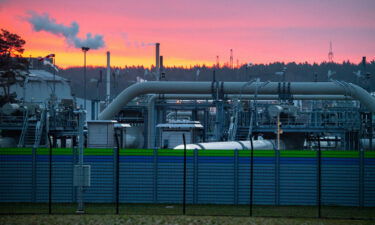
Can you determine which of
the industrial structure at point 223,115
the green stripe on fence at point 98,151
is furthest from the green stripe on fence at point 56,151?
the industrial structure at point 223,115

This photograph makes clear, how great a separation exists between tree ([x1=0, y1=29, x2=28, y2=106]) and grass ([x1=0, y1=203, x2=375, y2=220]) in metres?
57.9

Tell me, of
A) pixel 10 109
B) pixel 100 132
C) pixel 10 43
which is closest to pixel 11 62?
pixel 10 43

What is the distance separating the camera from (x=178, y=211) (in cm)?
2575

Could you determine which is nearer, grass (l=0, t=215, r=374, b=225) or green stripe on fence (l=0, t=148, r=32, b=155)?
grass (l=0, t=215, r=374, b=225)

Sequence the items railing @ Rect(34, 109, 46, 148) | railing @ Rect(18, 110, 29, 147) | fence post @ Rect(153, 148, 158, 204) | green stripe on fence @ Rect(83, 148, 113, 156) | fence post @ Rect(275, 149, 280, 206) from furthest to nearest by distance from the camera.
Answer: railing @ Rect(18, 110, 29, 147)
railing @ Rect(34, 109, 46, 148)
green stripe on fence @ Rect(83, 148, 113, 156)
fence post @ Rect(153, 148, 158, 204)
fence post @ Rect(275, 149, 280, 206)

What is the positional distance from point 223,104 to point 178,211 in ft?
90.5

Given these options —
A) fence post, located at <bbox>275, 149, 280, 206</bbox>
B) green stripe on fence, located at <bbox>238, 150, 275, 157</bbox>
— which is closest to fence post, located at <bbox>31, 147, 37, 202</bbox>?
green stripe on fence, located at <bbox>238, 150, 275, 157</bbox>

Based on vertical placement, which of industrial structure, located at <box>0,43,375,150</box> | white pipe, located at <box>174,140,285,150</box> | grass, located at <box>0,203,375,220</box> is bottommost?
grass, located at <box>0,203,375,220</box>

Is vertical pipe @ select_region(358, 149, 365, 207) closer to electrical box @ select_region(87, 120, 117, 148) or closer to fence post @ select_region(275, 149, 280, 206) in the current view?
fence post @ select_region(275, 149, 280, 206)

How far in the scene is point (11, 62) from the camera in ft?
278

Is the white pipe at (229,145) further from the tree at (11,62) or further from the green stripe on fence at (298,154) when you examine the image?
the tree at (11,62)

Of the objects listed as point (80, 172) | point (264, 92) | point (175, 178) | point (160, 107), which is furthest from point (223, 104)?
point (80, 172)

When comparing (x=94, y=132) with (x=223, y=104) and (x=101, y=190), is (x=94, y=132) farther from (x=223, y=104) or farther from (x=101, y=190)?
(x=101, y=190)

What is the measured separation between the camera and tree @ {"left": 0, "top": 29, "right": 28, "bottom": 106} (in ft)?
274
